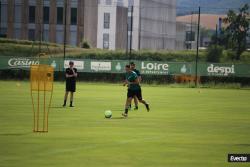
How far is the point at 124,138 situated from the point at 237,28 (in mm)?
73937

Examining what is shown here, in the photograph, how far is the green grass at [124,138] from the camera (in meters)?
15.3

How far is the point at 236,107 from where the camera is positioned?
117 feet

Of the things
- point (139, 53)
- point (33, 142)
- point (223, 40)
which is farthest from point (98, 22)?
point (33, 142)

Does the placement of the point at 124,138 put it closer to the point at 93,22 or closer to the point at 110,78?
the point at 110,78

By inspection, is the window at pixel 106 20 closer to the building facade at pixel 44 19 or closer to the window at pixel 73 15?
the building facade at pixel 44 19

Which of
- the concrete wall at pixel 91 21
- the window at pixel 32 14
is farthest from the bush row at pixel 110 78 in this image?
the concrete wall at pixel 91 21

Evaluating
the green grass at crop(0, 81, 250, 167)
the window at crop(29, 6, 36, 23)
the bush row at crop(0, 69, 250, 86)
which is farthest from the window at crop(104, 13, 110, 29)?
the green grass at crop(0, 81, 250, 167)

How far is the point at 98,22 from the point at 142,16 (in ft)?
30.4

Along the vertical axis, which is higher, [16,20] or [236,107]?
[16,20]

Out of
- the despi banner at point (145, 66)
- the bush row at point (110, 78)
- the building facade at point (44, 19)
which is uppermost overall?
the building facade at point (44, 19)

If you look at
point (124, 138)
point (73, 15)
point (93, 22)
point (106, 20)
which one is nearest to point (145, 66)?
point (73, 15)

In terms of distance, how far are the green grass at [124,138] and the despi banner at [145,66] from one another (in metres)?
31.4

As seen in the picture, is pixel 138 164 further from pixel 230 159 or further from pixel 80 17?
pixel 80 17

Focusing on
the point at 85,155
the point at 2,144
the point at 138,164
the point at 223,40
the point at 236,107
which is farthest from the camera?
the point at 223,40
